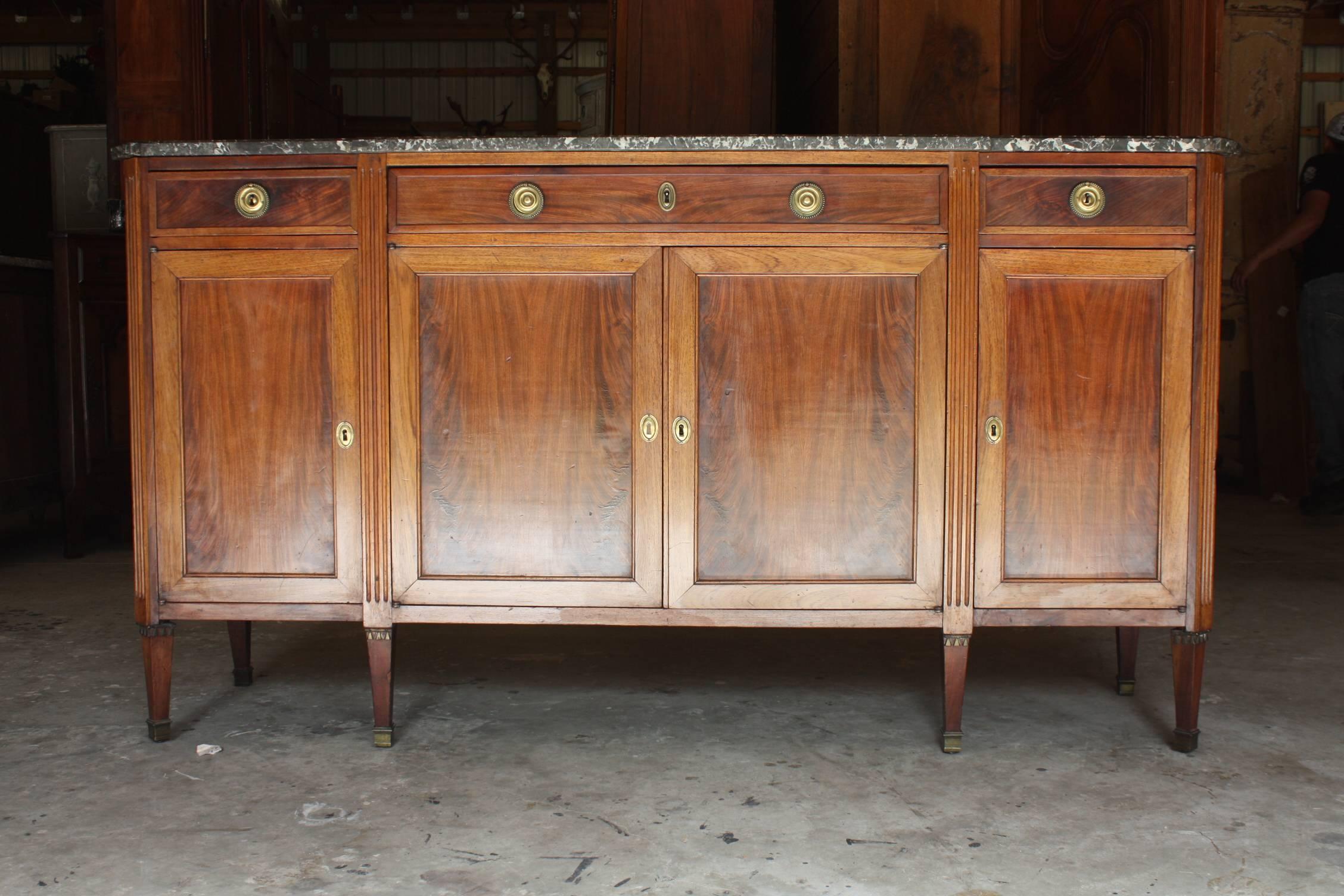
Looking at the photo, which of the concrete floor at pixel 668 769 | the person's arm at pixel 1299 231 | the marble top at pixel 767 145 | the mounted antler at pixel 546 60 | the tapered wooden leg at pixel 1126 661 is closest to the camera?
the concrete floor at pixel 668 769

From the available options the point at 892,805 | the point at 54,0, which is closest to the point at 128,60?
the point at 892,805

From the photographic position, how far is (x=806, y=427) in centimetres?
209

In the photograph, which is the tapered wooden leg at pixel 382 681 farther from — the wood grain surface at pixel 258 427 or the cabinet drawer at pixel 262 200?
the cabinet drawer at pixel 262 200

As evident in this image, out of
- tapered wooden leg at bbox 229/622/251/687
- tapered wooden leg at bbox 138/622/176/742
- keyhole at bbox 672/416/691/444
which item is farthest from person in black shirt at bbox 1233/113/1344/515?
tapered wooden leg at bbox 138/622/176/742

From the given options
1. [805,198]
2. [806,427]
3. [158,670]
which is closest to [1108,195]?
[805,198]

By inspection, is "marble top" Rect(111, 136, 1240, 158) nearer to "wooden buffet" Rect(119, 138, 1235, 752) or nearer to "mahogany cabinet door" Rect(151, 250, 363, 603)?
"wooden buffet" Rect(119, 138, 1235, 752)

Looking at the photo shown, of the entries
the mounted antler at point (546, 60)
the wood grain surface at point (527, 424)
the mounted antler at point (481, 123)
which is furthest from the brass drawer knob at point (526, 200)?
the mounted antler at point (546, 60)

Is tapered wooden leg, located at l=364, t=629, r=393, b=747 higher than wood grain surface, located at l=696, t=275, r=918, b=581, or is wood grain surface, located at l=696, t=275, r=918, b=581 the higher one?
wood grain surface, located at l=696, t=275, r=918, b=581

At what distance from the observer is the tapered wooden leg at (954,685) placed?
6.93ft

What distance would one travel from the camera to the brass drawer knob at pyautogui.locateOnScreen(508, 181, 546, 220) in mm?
2051

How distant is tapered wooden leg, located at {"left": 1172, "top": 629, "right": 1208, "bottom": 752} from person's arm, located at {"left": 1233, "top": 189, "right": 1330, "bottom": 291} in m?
3.09

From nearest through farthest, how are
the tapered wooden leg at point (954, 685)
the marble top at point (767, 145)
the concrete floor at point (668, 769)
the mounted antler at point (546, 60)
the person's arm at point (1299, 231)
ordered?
the concrete floor at point (668, 769) < the marble top at point (767, 145) < the tapered wooden leg at point (954, 685) < the person's arm at point (1299, 231) < the mounted antler at point (546, 60)

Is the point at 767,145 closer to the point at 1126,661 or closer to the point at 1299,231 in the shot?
the point at 1126,661

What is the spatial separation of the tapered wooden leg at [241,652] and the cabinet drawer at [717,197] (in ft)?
3.64
